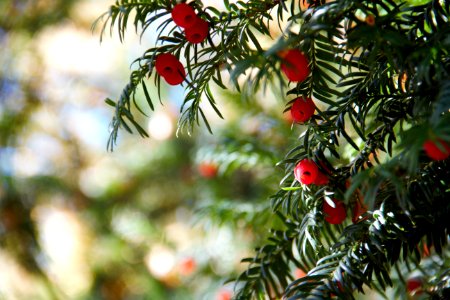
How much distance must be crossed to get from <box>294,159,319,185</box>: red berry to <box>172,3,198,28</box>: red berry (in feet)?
0.59

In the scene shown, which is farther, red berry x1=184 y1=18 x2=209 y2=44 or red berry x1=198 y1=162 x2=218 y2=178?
red berry x1=198 y1=162 x2=218 y2=178

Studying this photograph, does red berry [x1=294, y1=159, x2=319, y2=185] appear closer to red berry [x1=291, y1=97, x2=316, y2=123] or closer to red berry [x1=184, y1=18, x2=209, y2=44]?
red berry [x1=291, y1=97, x2=316, y2=123]

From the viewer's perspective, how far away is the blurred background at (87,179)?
5.58ft

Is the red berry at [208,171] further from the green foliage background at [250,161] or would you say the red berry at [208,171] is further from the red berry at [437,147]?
the red berry at [437,147]

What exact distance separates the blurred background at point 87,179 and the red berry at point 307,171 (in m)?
0.93

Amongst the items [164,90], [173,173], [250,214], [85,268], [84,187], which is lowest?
[250,214]

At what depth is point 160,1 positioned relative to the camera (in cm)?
58

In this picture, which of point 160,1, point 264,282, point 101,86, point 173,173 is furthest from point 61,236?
point 160,1

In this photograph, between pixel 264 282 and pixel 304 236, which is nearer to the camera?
pixel 304 236

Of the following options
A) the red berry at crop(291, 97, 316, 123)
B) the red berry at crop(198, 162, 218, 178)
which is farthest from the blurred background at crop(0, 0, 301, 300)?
the red berry at crop(291, 97, 316, 123)

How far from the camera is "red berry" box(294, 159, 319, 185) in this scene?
21.2 inches

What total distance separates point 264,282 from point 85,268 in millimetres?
1326

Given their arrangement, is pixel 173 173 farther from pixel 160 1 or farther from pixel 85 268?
pixel 160 1

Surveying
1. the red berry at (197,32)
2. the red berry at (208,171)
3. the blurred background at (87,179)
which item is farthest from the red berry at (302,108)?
the red berry at (208,171)
